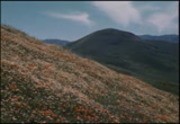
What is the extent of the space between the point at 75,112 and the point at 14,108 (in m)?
5.71

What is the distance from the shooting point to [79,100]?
3519 cm

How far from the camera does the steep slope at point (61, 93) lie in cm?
2889

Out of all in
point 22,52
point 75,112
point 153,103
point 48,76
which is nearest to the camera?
point 75,112

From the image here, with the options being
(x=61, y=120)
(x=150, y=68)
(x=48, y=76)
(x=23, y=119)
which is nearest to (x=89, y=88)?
(x=48, y=76)

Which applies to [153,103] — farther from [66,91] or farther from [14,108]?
[14,108]

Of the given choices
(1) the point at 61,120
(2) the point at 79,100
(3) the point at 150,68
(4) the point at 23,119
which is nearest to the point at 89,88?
(2) the point at 79,100

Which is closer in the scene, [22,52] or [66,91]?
[66,91]

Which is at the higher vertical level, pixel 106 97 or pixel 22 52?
pixel 22 52

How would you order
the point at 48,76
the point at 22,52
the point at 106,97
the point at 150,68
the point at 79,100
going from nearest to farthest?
the point at 79,100, the point at 48,76, the point at 106,97, the point at 22,52, the point at 150,68

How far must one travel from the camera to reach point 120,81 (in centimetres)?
5578

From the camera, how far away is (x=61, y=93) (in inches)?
1379

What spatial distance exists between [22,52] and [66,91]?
41.6 feet

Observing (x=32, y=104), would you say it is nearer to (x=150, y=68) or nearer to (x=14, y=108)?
(x=14, y=108)

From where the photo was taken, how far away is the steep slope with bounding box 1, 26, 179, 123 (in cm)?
2889
